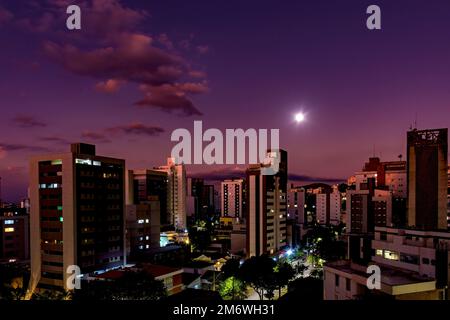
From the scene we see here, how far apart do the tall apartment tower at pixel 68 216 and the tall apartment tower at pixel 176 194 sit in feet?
131

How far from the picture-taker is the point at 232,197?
Answer: 286 feet

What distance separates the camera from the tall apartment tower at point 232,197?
86.2m

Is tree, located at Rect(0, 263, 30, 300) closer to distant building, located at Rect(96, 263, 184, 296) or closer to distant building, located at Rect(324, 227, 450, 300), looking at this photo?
distant building, located at Rect(96, 263, 184, 296)

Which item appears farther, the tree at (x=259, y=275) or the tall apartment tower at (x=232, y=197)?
the tall apartment tower at (x=232, y=197)

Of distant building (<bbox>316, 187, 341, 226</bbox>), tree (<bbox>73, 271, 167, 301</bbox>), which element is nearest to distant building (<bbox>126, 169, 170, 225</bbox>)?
distant building (<bbox>316, 187, 341, 226</bbox>)

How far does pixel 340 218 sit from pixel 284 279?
50879 millimetres

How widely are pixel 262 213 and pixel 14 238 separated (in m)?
27.0

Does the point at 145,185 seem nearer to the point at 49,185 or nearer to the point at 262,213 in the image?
the point at 262,213

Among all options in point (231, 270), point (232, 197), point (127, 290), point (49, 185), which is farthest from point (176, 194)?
point (127, 290)

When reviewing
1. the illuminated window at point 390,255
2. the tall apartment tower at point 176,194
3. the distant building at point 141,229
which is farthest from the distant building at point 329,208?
the illuminated window at point 390,255

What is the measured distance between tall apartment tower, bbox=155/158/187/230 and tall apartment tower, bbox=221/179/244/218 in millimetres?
17420

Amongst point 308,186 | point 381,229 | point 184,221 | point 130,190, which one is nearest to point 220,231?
point 184,221

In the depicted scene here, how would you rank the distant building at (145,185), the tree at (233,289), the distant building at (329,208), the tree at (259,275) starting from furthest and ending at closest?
the distant building at (329,208), the distant building at (145,185), the tree at (233,289), the tree at (259,275)

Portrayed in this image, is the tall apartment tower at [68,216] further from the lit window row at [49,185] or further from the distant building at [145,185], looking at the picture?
the distant building at [145,185]
